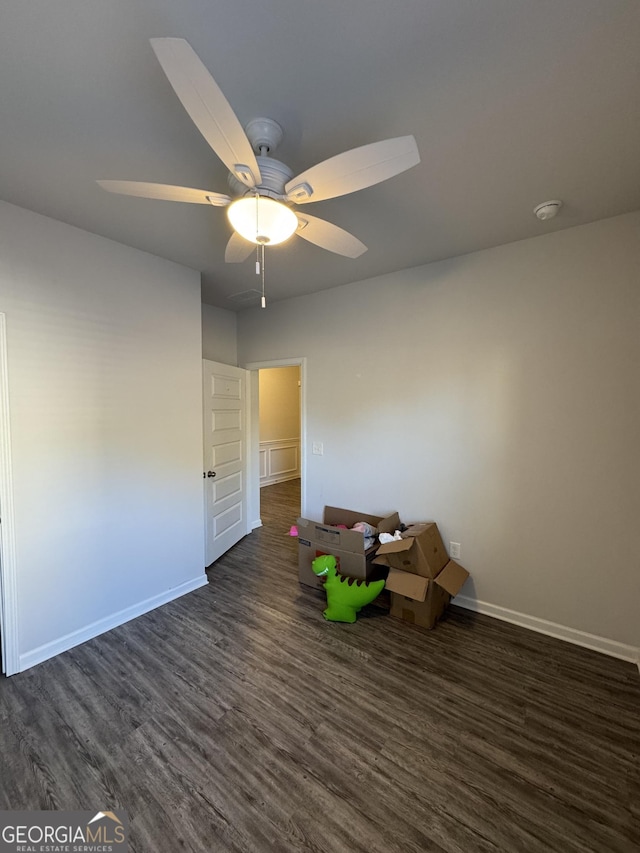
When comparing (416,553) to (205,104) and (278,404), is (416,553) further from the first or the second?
(278,404)

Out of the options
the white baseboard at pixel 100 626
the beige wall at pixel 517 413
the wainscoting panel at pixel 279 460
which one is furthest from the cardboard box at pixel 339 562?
the wainscoting panel at pixel 279 460

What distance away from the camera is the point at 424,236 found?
2340mm

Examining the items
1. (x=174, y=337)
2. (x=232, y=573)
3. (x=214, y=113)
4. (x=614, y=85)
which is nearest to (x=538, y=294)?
(x=614, y=85)

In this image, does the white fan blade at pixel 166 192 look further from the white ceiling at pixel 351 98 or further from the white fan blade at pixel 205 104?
the white ceiling at pixel 351 98

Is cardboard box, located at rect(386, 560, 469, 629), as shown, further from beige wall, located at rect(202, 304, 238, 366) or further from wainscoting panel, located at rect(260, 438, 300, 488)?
wainscoting panel, located at rect(260, 438, 300, 488)

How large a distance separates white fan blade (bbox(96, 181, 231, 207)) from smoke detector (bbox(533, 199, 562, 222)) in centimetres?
184

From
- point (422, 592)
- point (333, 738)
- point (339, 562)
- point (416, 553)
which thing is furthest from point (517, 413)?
point (333, 738)

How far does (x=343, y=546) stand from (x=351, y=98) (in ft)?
8.74

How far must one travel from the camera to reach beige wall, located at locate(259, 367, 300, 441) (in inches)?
262

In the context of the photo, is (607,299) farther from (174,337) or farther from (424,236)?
(174,337)

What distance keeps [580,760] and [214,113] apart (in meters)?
2.88

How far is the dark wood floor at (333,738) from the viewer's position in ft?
4.13

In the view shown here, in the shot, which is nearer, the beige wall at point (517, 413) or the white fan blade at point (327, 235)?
the white fan blade at point (327, 235)

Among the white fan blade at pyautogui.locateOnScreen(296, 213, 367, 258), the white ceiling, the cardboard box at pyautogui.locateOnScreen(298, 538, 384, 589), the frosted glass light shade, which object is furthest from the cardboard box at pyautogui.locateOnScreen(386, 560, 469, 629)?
the white ceiling
